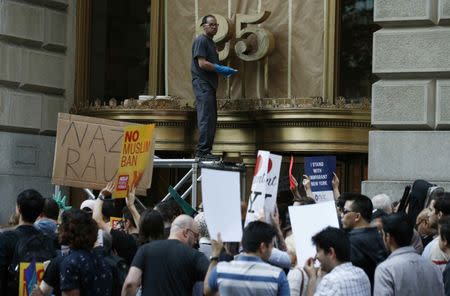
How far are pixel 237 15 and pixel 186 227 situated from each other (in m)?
8.80

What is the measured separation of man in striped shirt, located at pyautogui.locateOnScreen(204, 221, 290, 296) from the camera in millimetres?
8891

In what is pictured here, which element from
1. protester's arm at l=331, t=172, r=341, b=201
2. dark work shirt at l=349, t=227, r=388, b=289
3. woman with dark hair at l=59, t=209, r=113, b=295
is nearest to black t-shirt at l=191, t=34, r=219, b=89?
protester's arm at l=331, t=172, r=341, b=201

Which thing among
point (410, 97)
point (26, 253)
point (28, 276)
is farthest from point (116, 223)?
point (28, 276)

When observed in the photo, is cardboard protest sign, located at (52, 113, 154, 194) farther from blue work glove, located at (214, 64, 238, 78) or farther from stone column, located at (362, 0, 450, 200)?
stone column, located at (362, 0, 450, 200)

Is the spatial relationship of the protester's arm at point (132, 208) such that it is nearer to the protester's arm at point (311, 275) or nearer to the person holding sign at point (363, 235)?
the person holding sign at point (363, 235)

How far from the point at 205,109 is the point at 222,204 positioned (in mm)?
7655

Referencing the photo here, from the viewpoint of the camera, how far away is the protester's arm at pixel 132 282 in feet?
32.3

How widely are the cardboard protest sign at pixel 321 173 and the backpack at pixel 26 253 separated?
150 inches

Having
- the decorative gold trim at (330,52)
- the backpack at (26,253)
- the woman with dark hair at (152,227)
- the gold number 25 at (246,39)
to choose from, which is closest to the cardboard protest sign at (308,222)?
the woman with dark hair at (152,227)

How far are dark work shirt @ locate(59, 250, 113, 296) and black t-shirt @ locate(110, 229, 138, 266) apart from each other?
60.9 inches

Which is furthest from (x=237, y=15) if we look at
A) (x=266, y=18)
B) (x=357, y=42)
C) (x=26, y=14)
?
(x=26, y=14)

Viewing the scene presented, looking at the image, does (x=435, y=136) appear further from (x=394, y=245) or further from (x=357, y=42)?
(x=394, y=245)

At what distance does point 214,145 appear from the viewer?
18.5m

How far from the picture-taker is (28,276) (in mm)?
10180
